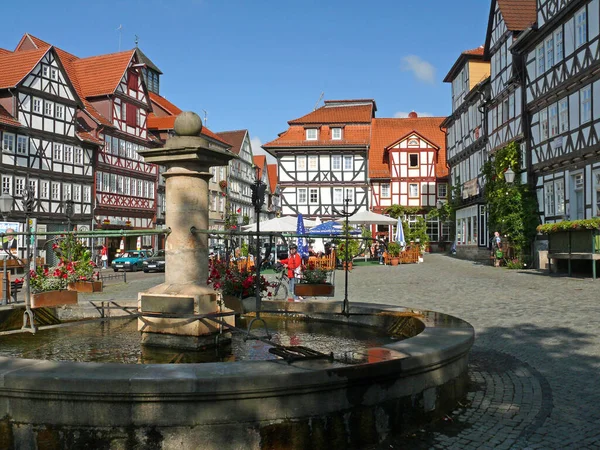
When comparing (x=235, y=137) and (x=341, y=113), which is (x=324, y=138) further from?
(x=235, y=137)

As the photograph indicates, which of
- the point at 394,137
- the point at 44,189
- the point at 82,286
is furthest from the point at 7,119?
the point at 394,137

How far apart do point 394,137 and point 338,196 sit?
31.8 feet

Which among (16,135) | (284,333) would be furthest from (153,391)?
(16,135)

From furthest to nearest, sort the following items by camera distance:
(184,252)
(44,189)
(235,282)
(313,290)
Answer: (44,189), (313,290), (235,282), (184,252)

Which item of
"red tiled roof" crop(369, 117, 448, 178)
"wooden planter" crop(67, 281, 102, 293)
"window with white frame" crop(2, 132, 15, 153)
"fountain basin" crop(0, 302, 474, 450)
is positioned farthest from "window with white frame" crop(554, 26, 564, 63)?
"red tiled roof" crop(369, 117, 448, 178)

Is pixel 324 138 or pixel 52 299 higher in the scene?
pixel 324 138

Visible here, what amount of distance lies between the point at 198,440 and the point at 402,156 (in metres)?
49.4

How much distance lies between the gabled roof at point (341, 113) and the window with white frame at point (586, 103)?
29.9 metres

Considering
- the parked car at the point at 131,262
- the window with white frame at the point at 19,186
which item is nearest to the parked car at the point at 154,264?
the parked car at the point at 131,262

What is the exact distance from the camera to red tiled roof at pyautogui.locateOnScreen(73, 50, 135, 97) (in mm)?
41125

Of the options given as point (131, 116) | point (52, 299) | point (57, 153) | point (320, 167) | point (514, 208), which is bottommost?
point (52, 299)

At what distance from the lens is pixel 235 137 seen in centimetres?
6631

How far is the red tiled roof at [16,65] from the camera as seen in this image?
31.8 metres

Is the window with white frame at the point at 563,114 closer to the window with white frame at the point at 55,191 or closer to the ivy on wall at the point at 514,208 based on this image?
the ivy on wall at the point at 514,208
